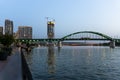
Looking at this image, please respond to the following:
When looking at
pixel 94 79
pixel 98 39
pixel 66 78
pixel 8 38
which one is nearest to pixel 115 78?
pixel 94 79

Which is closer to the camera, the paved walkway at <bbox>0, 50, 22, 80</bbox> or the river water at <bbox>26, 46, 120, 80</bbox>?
the paved walkway at <bbox>0, 50, 22, 80</bbox>

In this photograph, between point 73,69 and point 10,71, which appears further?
point 73,69

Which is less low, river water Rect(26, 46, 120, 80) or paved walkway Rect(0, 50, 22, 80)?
paved walkway Rect(0, 50, 22, 80)

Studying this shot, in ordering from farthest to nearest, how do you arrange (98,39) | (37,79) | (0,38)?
(98,39)
(0,38)
(37,79)

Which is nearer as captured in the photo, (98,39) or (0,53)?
(0,53)

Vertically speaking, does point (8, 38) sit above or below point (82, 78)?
above

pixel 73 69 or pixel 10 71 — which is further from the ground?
pixel 10 71

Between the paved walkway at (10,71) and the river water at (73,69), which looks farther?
the river water at (73,69)

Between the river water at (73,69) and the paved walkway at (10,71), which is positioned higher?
the paved walkway at (10,71)

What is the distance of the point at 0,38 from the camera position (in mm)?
47719

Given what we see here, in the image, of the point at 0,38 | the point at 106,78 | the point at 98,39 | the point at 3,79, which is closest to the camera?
the point at 3,79

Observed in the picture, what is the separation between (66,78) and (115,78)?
5.24 meters

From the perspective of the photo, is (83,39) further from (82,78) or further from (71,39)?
(82,78)

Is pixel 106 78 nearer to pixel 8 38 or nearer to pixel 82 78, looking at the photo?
pixel 82 78
